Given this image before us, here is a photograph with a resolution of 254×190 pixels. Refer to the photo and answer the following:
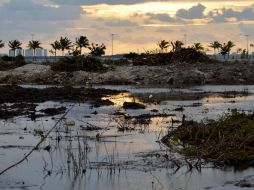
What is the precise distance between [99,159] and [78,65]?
40501 millimetres

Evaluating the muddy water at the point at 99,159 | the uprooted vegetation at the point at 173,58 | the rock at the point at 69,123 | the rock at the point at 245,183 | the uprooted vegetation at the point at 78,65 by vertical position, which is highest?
the uprooted vegetation at the point at 173,58

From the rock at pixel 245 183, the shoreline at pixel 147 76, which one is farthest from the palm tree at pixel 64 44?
the rock at pixel 245 183

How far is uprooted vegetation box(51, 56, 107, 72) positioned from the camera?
53.6 m

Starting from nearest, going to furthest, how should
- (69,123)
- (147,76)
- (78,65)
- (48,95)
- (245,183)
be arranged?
1. (245,183)
2. (69,123)
3. (48,95)
4. (147,76)
5. (78,65)

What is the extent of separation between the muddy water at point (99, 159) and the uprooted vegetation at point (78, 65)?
99.5ft

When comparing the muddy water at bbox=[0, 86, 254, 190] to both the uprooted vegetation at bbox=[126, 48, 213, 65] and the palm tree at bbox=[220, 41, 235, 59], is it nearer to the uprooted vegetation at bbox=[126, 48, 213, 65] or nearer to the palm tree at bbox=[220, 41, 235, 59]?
the uprooted vegetation at bbox=[126, 48, 213, 65]

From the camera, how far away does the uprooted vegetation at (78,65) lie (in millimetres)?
53594

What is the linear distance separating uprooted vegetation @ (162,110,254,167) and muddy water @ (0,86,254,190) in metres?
0.49

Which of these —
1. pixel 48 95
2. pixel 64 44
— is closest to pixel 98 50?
pixel 64 44

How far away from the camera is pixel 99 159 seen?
45.9 ft

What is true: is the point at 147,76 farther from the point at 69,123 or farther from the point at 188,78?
the point at 69,123

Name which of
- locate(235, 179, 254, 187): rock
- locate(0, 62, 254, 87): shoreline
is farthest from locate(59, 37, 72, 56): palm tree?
locate(235, 179, 254, 187): rock

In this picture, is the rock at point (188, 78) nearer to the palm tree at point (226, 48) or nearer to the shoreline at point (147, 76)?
the shoreline at point (147, 76)

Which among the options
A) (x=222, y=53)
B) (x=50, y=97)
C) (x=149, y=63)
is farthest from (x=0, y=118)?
(x=222, y=53)
